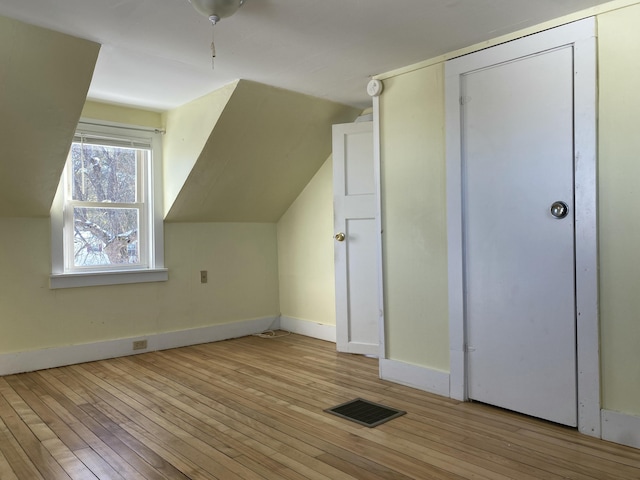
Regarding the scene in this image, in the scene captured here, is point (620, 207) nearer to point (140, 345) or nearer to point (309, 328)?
point (309, 328)

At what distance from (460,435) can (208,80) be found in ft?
9.21

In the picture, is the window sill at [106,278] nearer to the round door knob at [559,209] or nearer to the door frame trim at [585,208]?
the round door knob at [559,209]

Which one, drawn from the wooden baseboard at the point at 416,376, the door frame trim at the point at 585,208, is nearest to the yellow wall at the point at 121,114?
the wooden baseboard at the point at 416,376

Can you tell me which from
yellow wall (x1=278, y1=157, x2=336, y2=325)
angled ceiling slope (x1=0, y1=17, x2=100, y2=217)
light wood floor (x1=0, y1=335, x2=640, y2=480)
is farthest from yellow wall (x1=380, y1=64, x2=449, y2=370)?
angled ceiling slope (x1=0, y1=17, x2=100, y2=217)

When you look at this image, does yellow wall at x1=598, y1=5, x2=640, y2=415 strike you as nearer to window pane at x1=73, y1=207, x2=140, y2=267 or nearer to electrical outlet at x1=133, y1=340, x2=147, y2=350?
electrical outlet at x1=133, y1=340, x2=147, y2=350

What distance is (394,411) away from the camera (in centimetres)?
271

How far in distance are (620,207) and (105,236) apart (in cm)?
373

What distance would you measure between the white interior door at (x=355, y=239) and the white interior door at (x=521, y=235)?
1095 millimetres

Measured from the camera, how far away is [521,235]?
8.60 ft

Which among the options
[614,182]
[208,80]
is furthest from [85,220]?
[614,182]

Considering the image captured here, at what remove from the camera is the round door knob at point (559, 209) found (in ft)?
8.00

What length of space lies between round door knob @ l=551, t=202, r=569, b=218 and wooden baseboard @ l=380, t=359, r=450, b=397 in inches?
45.5

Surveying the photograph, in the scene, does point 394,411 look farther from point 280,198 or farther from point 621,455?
point 280,198

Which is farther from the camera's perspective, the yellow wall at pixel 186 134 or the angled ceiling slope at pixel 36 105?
the yellow wall at pixel 186 134
